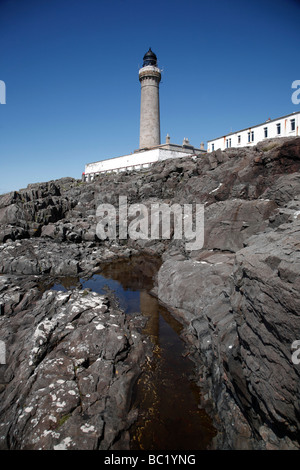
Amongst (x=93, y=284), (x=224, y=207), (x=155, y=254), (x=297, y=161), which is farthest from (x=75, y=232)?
(x=297, y=161)

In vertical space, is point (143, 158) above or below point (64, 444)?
above

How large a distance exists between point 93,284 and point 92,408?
1423 cm

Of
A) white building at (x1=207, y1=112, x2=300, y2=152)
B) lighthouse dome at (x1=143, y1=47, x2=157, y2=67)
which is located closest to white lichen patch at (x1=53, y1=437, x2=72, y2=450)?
white building at (x1=207, y1=112, x2=300, y2=152)

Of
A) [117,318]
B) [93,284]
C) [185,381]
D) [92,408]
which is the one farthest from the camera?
[93,284]

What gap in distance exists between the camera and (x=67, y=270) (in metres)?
24.2

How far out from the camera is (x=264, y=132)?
3659 cm

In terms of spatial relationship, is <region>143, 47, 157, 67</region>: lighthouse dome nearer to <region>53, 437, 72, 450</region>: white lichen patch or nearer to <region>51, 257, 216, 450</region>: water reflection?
<region>51, 257, 216, 450</region>: water reflection

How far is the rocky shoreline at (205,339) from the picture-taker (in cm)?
621

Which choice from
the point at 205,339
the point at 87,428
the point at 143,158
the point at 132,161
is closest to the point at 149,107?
the point at 143,158

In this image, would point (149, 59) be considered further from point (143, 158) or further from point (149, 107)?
point (143, 158)

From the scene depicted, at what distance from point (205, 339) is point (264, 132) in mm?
35086

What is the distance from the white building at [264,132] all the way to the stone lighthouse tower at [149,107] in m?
14.6

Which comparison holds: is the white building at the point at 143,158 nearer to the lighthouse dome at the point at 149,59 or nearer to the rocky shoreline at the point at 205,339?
the lighthouse dome at the point at 149,59
